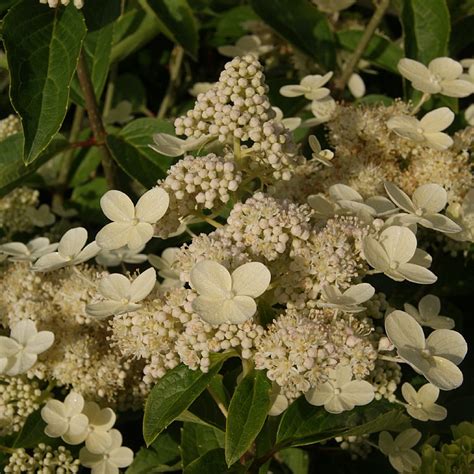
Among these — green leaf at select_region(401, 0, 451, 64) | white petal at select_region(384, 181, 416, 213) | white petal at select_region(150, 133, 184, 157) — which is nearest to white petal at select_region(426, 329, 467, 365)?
white petal at select_region(384, 181, 416, 213)

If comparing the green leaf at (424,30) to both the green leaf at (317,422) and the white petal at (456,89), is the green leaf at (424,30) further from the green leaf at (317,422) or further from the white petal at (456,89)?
the green leaf at (317,422)

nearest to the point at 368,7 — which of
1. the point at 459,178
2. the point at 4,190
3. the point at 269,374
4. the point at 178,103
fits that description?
the point at 178,103

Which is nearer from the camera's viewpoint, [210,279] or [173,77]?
[210,279]

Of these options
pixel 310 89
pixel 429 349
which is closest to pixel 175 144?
pixel 310 89

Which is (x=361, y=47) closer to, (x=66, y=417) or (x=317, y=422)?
(x=317, y=422)

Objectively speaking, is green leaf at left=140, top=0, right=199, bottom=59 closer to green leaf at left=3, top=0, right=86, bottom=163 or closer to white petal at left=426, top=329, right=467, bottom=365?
green leaf at left=3, top=0, right=86, bottom=163

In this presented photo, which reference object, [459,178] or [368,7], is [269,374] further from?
[368,7]

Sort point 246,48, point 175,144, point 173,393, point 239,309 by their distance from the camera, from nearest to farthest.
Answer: point 239,309 → point 173,393 → point 175,144 → point 246,48
